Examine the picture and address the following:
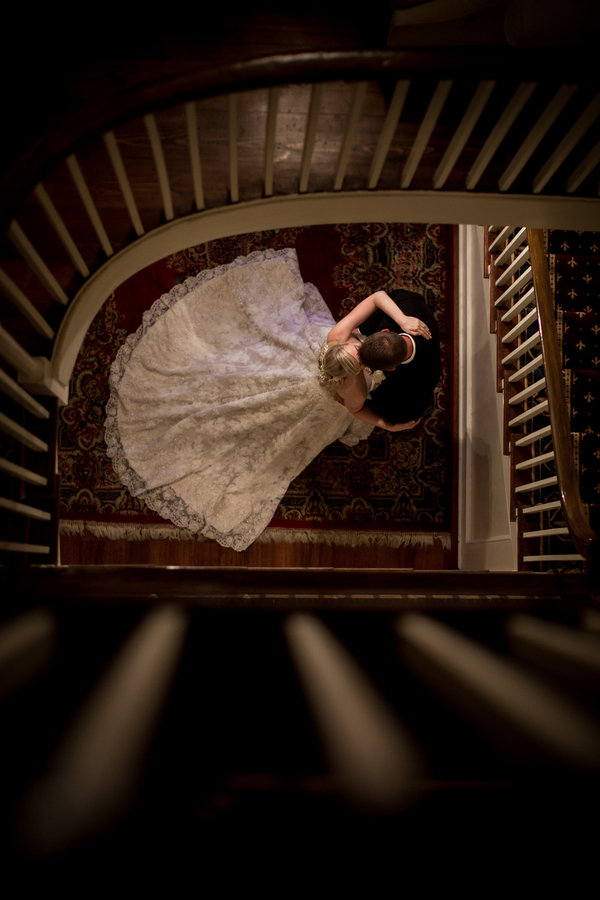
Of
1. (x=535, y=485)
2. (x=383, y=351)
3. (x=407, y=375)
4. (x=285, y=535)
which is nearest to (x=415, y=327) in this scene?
(x=407, y=375)

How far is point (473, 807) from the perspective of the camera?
849mm

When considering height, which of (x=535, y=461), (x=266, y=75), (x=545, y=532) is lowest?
(x=545, y=532)

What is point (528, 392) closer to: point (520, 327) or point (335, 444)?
point (520, 327)

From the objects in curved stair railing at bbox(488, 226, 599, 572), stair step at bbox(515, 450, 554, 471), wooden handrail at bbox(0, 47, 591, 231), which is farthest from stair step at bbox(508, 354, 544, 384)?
wooden handrail at bbox(0, 47, 591, 231)

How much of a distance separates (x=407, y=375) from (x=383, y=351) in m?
0.41

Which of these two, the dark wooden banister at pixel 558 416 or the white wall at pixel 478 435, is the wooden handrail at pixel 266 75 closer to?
the dark wooden banister at pixel 558 416

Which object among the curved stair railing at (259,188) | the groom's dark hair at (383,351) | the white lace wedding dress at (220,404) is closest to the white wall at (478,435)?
the white lace wedding dress at (220,404)

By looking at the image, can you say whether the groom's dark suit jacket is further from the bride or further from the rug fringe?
the rug fringe

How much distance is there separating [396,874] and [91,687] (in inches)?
28.2

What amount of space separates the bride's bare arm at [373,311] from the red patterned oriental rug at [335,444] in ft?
2.09

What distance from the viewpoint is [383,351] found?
8.15ft

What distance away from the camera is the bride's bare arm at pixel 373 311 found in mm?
2838

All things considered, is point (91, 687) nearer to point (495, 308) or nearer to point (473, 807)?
point (473, 807)

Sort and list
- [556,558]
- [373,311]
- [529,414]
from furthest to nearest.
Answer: [373,311] → [529,414] → [556,558]
